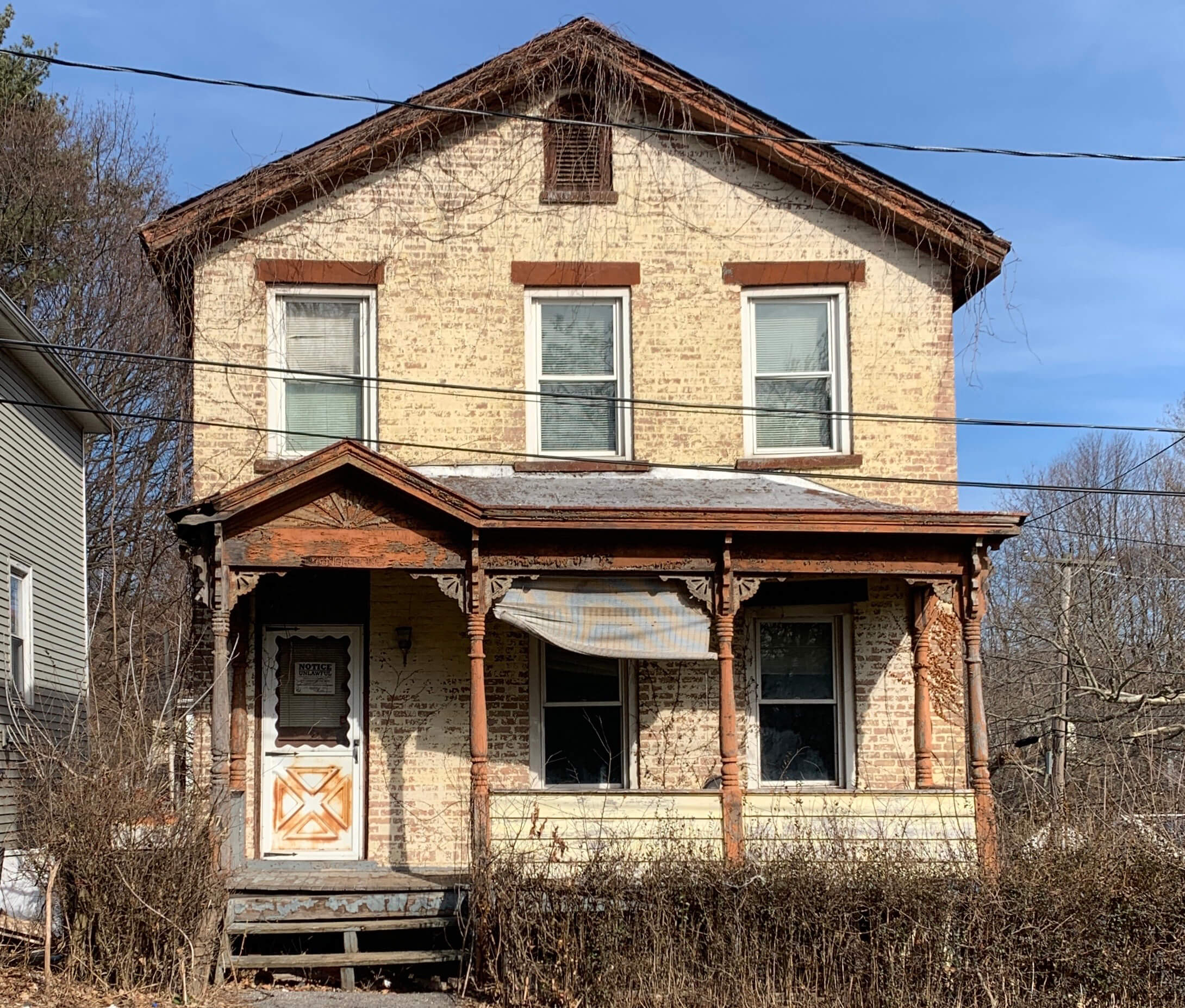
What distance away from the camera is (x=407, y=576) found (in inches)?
530

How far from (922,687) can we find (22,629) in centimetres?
993

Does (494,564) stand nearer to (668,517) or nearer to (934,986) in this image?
(668,517)

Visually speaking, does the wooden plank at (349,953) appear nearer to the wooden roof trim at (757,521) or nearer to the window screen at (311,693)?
the window screen at (311,693)

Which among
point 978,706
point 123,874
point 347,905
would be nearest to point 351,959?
point 347,905

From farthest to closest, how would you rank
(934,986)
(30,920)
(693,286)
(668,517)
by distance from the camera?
(693,286), (668,517), (30,920), (934,986)

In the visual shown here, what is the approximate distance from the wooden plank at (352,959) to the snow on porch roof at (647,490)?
355 cm

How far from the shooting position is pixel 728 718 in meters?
11.7

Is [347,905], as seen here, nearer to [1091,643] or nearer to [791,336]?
[791,336]

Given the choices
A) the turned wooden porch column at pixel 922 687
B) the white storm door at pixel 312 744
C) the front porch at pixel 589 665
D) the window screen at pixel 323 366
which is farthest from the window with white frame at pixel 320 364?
the turned wooden porch column at pixel 922 687

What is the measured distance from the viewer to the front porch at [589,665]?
11.3 metres

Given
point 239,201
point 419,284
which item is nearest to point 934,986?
point 419,284

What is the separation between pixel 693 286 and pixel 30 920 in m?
8.32

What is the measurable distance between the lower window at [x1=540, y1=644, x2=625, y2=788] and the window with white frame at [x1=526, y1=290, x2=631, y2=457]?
6.91ft

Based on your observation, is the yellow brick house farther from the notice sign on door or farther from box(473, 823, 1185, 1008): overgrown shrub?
box(473, 823, 1185, 1008): overgrown shrub
